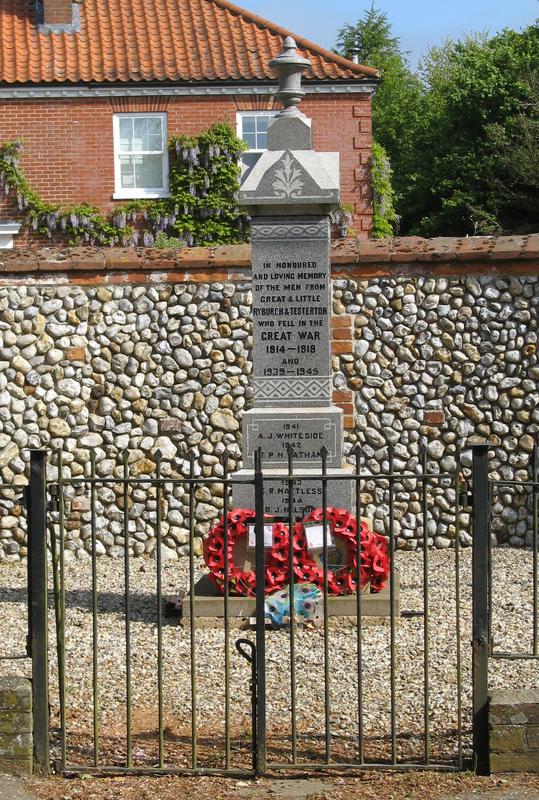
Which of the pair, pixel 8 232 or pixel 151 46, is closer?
pixel 8 232

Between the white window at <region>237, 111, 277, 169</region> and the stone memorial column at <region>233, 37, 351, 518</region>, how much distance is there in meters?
15.0

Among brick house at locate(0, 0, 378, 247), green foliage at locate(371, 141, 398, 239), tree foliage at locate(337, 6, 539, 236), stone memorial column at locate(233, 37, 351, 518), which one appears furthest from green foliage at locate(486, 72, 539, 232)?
stone memorial column at locate(233, 37, 351, 518)

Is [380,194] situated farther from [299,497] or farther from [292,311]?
[299,497]

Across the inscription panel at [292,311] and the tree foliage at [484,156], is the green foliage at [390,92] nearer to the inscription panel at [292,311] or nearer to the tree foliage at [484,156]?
the tree foliage at [484,156]

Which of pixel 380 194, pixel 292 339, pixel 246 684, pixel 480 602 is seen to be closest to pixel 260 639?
pixel 480 602

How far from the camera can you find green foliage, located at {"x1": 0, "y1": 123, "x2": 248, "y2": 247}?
893 inches

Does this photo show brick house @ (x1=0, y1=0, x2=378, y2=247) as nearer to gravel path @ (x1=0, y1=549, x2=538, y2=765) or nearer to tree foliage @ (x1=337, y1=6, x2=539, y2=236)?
tree foliage @ (x1=337, y1=6, x2=539, y2=236)

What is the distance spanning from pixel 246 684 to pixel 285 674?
0.26 meters

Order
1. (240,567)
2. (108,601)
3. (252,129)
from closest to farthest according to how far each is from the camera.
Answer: (240,567) < (108,601) < (252,129)

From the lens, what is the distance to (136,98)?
22.7m

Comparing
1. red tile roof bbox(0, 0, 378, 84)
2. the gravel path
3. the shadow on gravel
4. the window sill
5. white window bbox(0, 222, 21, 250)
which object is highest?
red tile roof bbox(0, 0, 378, 84)

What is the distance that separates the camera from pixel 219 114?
23.0 meters

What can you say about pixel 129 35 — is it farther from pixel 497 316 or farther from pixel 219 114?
pixel 497 316

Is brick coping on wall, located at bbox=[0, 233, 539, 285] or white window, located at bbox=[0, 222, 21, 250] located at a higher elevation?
white window, located at bbox=[0, 222, 21, 250]
